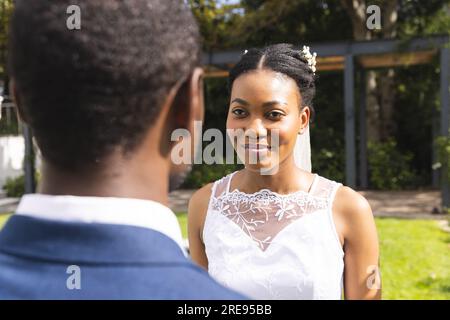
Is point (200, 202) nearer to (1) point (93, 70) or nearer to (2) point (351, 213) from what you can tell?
(2) point (351, 213)

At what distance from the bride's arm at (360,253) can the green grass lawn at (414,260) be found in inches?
140

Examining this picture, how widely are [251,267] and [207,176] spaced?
13.5 metres

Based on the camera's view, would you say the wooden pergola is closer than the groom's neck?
No

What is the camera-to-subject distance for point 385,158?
15.9 meters

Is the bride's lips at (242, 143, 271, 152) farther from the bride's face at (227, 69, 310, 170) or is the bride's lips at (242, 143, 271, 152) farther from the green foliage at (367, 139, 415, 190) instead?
the green foliage at (367, 139, 415, 190)

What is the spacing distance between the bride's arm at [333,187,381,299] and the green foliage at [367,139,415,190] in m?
13.8

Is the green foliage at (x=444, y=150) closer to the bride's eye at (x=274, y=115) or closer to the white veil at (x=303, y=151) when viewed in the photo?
the white veil at (x=303, y=151)

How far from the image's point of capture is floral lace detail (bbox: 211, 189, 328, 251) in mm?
2250

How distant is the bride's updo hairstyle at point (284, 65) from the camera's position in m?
2.25

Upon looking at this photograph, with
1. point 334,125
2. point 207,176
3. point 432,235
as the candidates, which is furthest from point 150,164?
point 334,125

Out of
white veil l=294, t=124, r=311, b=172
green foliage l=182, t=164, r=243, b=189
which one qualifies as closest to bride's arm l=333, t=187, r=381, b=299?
white veil l=294, t=124, r=311, b=172

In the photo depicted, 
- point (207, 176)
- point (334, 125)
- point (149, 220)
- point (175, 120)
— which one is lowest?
point (207, 176)

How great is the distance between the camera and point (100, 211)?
2.69 ft
